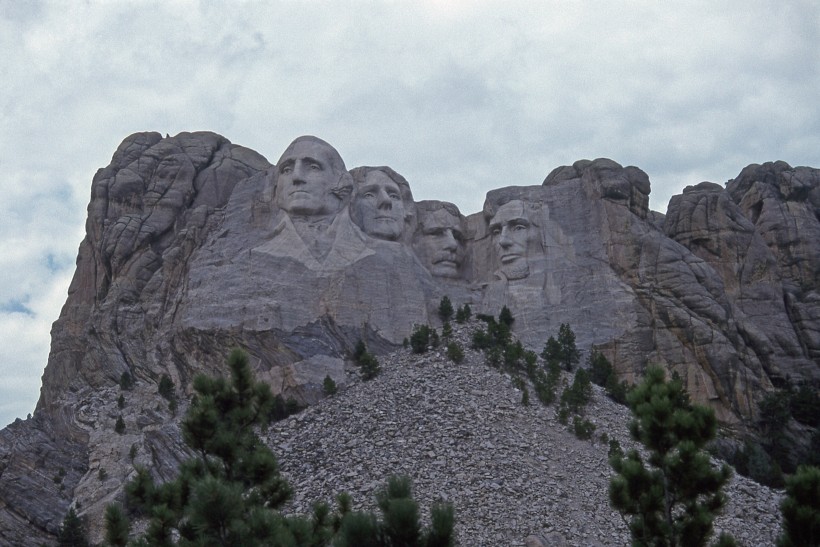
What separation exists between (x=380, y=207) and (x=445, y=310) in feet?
15.1

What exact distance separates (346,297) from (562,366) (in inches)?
267

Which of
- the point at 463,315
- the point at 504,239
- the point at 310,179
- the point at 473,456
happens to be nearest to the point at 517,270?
the point at 504,239

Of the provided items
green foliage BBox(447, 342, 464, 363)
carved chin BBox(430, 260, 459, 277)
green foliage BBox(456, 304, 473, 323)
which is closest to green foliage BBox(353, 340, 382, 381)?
green foliage BBox(447, 342, 464, 363)

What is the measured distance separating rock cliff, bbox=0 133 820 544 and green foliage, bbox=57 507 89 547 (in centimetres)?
341

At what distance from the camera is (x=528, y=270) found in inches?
1681

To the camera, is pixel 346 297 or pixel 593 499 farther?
pixel 346 297

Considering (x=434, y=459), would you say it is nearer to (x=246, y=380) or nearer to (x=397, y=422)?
(x=397, y=422)

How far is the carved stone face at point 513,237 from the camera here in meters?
42.8

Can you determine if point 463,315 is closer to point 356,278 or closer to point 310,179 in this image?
point 356,278

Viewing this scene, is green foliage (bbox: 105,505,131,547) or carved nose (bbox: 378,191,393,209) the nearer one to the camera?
green foliage (bbox: 105,505,131,547)

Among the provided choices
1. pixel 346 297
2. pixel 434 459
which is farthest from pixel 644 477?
pixel 346 297

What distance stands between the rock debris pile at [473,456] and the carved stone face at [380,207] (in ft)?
19.7

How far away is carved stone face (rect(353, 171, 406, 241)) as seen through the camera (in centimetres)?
4294

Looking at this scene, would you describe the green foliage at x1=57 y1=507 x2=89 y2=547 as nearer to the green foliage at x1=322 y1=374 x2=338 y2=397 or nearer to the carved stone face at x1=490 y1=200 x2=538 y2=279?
A: the green foliage at x1=322 y1=374 x2=338 y2=397
